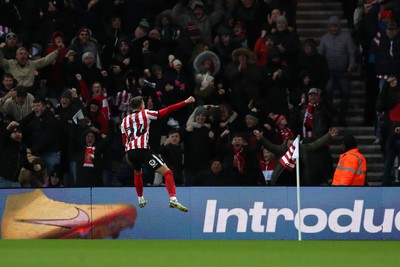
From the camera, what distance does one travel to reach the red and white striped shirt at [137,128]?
75.3 ft

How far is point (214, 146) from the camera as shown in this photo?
26.2 metres

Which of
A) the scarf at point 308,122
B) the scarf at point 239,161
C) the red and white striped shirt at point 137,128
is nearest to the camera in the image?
the red and white striped shirt at point 137,128

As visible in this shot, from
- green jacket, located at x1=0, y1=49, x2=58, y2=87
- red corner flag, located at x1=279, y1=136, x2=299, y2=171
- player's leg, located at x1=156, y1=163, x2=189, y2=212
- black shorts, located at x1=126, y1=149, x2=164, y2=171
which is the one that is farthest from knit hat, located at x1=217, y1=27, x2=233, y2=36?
player's leg, located at x1=156, y1=163, x2=189, y2=212

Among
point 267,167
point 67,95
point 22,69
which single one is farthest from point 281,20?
point 22,69

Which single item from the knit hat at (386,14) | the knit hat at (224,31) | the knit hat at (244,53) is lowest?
the knit hat at (244,53)

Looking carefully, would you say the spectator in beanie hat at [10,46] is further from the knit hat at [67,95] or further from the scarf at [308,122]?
the scarf at [308,122]

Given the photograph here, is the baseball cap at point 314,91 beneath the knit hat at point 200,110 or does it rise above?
above

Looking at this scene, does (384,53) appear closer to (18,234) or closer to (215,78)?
(215,78)

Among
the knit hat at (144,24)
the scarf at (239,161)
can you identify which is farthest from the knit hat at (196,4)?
the scarf at (239,161)

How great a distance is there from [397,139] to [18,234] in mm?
7767

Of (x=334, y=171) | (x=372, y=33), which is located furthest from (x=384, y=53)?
(x=334, y=171)

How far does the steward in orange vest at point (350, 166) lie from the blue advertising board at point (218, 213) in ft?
1.60

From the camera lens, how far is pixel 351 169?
2448 cm

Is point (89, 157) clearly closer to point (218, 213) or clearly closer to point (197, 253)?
point (218, 213)
